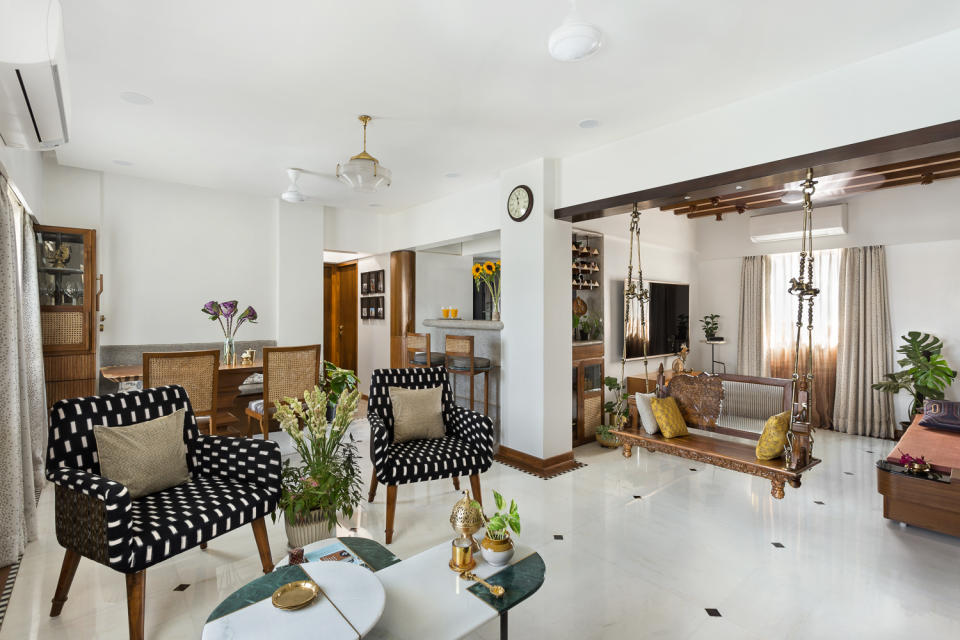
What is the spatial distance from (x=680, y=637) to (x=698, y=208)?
5164 mm

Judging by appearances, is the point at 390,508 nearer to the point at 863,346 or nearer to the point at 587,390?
the point at 587,390

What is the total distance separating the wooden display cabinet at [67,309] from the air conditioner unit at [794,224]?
728 centimetres

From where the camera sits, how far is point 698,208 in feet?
19.5

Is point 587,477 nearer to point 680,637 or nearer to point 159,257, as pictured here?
point 680,637

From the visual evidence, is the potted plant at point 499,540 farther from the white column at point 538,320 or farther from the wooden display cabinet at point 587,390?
the wooden display cabinet at point 587,390

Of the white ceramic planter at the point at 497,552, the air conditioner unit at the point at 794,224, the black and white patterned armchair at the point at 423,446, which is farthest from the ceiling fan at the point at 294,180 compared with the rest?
the air conditioner unit at the point at 794,224

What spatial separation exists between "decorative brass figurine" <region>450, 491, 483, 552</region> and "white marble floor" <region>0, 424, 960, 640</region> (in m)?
0.50

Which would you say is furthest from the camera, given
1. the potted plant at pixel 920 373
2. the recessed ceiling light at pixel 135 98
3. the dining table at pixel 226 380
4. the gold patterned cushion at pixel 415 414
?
the potted plant at pixel 920 373

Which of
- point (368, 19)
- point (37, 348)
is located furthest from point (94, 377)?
point (368, 19)

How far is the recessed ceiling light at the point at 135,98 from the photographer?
115 inches

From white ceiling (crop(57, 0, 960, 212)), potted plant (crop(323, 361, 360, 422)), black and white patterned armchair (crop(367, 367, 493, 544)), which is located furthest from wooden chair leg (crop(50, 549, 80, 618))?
white ceiling (crop(57, 0, 960, 212))

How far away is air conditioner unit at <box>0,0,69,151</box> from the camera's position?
145cm

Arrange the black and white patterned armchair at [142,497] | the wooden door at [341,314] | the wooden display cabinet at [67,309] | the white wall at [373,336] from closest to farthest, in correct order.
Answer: the black and white patterned armchair at [142,497] → the wooden display cabinet at [67,309] → the white wall at [373,336] → the wooden door at [341,314]

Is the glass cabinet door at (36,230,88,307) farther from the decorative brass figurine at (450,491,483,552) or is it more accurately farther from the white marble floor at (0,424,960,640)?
the decorative brass figurine at (450,491,483,552)
